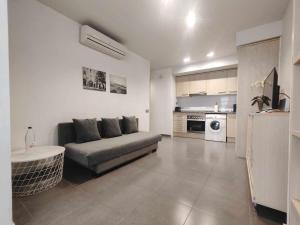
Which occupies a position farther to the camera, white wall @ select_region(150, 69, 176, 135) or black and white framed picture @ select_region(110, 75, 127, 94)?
white wall @ select_region(150, 69, 176, 135)

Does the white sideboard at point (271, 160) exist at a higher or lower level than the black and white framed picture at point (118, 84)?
lower

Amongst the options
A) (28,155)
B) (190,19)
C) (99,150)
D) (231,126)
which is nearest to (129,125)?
(99,150)

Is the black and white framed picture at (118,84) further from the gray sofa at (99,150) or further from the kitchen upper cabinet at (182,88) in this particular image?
the kitchen upper cabinet at (182,88)

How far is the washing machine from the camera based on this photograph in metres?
4.75

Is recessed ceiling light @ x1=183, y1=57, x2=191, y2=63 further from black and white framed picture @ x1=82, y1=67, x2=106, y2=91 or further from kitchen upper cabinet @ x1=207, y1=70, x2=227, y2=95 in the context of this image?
black and white framed picture @ x1=82, y1=67, x2=106, y2=91

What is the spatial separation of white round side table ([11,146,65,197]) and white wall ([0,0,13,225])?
21.8 inches

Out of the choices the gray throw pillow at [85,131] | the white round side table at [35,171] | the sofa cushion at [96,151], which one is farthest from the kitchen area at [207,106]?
the white round side table at [35,171]

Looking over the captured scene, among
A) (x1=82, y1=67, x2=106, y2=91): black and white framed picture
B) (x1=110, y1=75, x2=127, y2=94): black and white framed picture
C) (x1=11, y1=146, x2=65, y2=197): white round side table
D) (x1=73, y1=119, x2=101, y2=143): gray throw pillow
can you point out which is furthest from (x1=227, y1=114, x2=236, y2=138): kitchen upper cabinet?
(x1=11, y1=146, x2=65, y2=197): white round side table

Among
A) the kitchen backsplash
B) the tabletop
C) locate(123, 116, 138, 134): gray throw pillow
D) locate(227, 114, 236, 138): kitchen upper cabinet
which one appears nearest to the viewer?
the tabletop

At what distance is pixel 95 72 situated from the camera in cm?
324

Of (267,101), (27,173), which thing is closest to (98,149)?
(27,173)

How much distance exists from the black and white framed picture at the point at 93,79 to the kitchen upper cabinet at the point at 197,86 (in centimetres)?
339

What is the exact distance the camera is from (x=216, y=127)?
4824mm

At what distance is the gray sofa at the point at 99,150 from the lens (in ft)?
6.88
